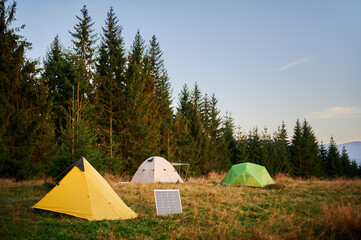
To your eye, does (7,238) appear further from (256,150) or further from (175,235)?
(256,150)

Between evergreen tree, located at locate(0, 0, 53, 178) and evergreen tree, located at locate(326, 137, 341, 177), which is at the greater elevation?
evergreen tree, located at locate(0, 0, 53, 178)

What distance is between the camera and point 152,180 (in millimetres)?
16188

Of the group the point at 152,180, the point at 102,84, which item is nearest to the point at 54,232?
the point at 152,180

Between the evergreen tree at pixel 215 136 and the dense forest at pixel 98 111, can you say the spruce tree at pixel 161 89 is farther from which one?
the evergreen tree at pixel 215 136

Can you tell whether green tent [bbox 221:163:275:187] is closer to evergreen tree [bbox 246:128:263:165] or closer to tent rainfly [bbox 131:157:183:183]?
tent rainfly [bbox 131:157:183:183]

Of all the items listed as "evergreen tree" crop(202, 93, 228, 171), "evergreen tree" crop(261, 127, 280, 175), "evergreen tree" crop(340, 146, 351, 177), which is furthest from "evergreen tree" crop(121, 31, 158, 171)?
"evergreen tree" crop(340, 146, 351, 177)

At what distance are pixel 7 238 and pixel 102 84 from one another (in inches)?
725

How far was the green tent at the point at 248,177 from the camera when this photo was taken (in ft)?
47.6

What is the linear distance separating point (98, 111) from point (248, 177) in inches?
532

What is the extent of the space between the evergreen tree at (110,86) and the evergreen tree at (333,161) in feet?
151

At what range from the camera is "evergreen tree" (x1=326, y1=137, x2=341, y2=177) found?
49.4 m

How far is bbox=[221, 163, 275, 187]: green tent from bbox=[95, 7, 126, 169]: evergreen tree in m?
9.30

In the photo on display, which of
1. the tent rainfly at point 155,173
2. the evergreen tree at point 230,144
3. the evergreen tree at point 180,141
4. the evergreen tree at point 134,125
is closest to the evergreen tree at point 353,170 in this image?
the evergreen tree at point 230,144

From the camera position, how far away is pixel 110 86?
2164cm
